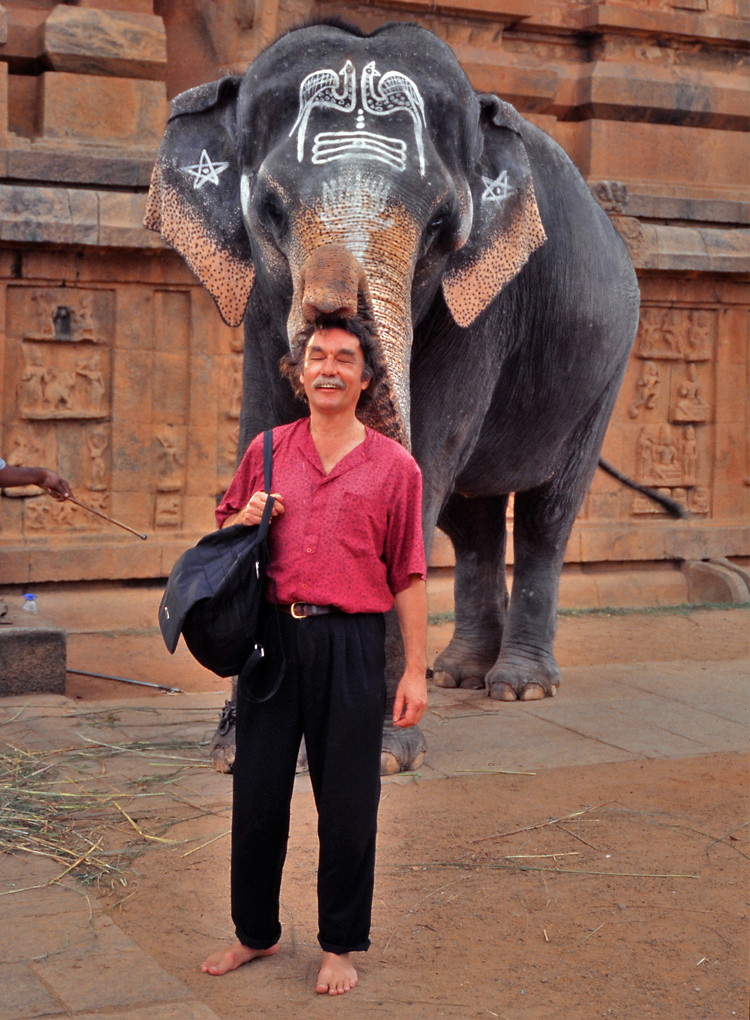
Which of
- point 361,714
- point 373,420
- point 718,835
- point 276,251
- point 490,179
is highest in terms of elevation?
point 490,179

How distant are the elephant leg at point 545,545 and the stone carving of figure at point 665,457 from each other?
10.5 ft

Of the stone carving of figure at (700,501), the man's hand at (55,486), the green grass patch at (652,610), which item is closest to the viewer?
the man's hand at (55,486)

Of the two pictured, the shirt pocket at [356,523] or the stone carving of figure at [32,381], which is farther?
the stone carving of figure at [32,381]

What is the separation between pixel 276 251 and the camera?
4148 mm

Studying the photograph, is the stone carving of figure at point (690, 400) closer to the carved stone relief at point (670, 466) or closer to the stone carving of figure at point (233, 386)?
the carved stone relief at point (670, 466)

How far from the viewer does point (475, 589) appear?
6324 mm

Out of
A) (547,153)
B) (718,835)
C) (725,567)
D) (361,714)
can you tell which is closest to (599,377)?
(547,153)

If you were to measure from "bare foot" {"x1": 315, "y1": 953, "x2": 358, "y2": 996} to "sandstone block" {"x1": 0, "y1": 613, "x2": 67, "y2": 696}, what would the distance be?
2.86m

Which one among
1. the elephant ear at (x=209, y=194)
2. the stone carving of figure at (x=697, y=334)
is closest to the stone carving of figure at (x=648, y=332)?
the stone carving of figure at (x=697, y=334)

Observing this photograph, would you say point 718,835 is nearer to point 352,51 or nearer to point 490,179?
point 490,179

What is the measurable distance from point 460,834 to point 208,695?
1.98m

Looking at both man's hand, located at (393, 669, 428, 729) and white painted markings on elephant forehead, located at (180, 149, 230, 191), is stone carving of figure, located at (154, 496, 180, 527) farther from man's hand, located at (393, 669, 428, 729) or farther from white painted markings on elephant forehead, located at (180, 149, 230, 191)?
man's hand, located at (393, 669, 428, 729)

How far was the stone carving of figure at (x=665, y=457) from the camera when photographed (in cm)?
947

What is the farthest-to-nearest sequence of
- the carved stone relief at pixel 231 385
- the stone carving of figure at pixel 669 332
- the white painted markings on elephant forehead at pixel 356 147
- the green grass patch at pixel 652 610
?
the stone carving of figure at pixel 669 332 < the green grass patch at pixel 652 610 < the carved stone relief at pixel 231 385 < the white painted markings on elephant forehead at pixel 356 147
